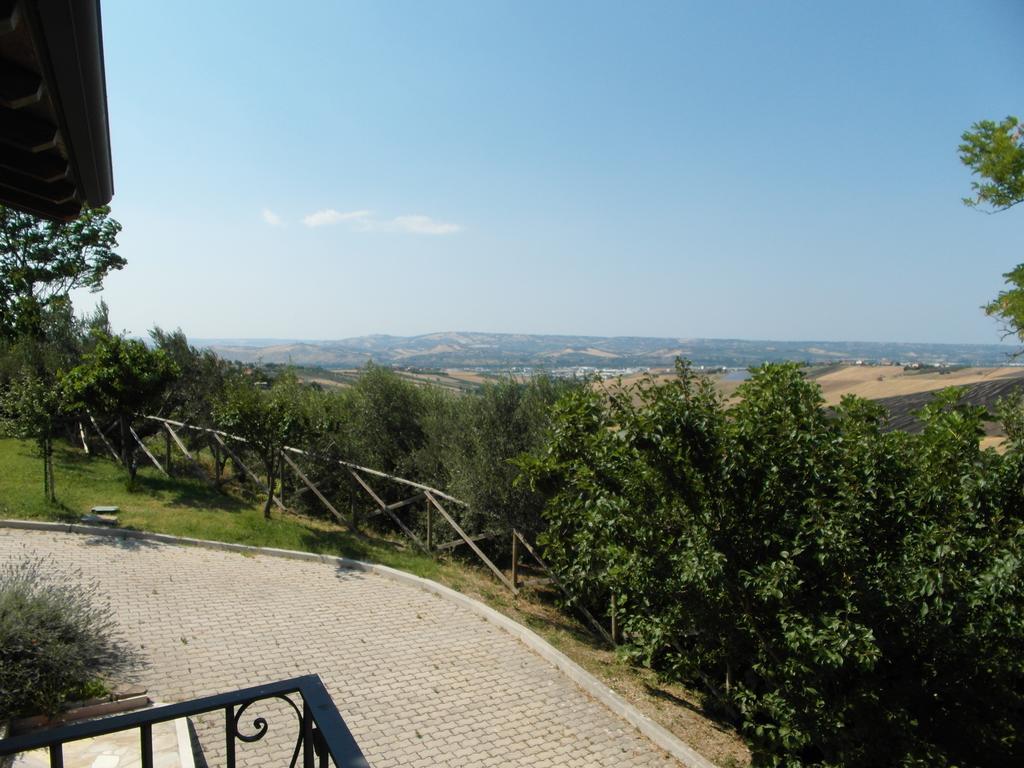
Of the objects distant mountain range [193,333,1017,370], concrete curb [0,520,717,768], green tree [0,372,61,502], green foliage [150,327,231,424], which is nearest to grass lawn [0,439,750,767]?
concrete curb [0,520,717,768]

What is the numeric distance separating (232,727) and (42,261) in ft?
67.1

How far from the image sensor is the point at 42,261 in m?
18.1

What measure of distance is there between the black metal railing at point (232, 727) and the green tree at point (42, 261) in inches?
549

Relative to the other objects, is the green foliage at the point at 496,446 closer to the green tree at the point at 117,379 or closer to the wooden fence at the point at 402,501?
the wooden fence at the point at 402,501

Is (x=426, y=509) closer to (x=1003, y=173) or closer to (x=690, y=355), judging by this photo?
(x=690, y=355)

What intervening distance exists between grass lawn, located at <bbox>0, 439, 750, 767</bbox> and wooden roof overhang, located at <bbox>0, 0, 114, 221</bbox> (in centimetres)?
691

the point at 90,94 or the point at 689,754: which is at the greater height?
the point at 90,94

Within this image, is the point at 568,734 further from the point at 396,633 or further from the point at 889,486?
the point at 889,486

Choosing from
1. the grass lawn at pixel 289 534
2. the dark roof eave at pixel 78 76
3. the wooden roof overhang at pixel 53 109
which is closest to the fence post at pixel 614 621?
the grass lawn at pixel 289 534

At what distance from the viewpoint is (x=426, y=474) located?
46.0 ft

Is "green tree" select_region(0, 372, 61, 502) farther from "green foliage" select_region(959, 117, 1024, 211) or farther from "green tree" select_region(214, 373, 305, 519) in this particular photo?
"green foliage" select_region(959, 117, 1024, 211)

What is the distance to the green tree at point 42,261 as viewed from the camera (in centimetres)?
1344

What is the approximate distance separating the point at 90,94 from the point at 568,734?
6582 mm

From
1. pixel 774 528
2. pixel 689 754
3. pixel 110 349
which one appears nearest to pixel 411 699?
pixel 689 754
